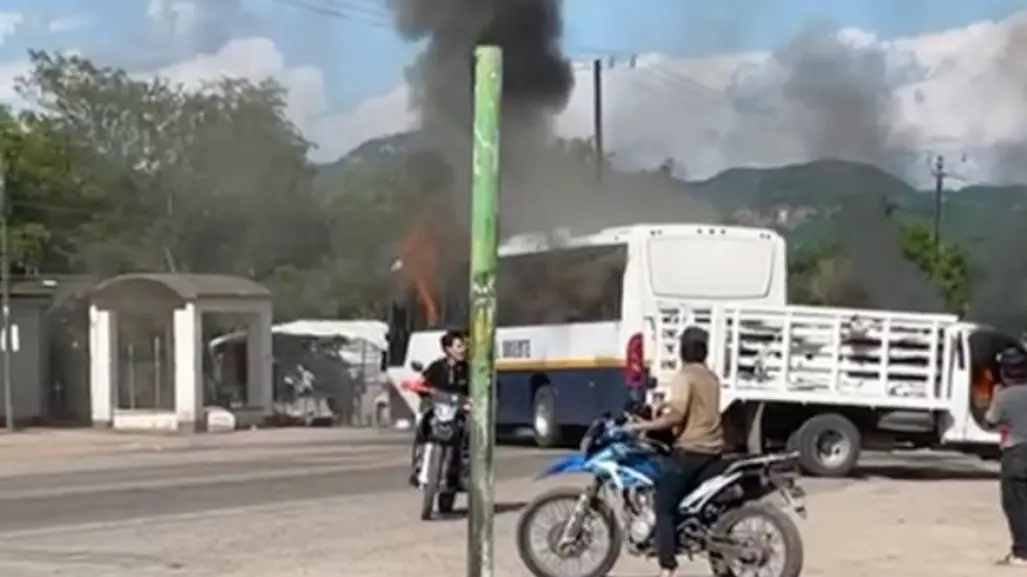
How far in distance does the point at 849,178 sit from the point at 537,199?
1049cm

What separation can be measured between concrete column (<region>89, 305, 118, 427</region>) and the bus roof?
10269 millimetres

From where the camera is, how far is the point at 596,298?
30.1 metres

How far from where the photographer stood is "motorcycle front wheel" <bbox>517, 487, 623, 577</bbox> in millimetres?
12734

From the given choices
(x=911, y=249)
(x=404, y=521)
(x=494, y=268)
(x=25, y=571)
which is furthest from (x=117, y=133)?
(x=494, y=268)

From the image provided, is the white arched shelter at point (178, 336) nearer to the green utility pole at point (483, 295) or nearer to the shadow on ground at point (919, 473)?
the shadow on ground at point (919, 473)

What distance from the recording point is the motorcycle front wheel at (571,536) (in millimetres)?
12734

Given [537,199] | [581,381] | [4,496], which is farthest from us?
[537,199]

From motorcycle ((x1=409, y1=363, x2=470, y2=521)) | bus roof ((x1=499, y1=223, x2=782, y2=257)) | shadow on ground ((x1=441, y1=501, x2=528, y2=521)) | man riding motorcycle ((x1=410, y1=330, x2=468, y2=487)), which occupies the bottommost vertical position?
shadow on ground ((x1=441, y1=501, x2=528, y2=521))

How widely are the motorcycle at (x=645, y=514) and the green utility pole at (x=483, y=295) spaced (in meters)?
4.28

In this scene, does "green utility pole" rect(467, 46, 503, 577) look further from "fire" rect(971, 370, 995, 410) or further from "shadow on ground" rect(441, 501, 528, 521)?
"fire" rect(971, 370, 995, 410)

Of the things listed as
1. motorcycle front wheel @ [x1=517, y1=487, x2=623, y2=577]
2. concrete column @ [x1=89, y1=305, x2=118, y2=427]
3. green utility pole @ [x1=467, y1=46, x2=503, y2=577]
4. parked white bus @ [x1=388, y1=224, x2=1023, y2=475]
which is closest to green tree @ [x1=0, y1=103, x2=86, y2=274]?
concrete column @ [x1=89, y1=305, x2=118, y2=427]

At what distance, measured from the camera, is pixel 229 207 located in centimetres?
A: 5206

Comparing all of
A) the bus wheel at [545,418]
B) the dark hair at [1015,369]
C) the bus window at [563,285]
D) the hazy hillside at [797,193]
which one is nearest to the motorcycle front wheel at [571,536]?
the dark hair at [1015,369]

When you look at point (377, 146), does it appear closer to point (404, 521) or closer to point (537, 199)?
point (537, 199)
